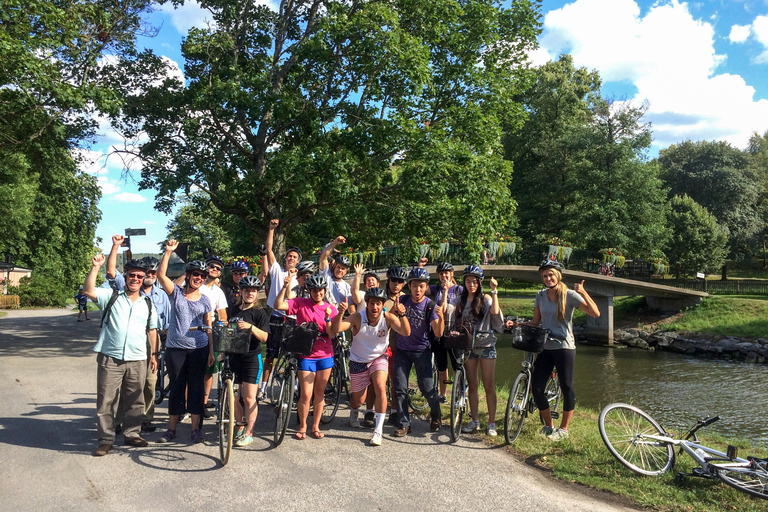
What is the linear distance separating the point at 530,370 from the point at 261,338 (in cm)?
307

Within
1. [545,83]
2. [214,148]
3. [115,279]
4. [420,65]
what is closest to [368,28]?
[420,65]

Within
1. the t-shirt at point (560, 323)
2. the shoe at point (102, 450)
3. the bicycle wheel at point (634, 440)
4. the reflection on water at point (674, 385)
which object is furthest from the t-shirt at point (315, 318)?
the reflection on water at point (674, 385)

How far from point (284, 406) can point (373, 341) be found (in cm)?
123

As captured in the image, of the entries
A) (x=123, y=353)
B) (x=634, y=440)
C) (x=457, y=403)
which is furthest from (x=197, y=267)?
(x=634, y=440)

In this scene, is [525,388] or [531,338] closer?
[531,338]

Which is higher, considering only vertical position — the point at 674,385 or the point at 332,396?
the point at 332,396

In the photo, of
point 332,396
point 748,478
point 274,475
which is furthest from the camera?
point 332,396

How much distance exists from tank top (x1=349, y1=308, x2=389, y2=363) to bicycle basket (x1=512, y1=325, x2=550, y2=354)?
149 centimetres

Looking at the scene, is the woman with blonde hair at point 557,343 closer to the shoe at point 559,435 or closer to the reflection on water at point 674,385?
the shoe at point 559,435

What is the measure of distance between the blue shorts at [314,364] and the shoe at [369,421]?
1114 mm

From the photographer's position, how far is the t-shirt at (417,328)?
6.73 metres

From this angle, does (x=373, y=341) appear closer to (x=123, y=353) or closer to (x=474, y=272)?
(x=474, y=272)

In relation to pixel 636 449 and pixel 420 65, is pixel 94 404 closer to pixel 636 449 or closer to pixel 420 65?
pixel 636 449

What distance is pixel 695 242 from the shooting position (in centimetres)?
4559
